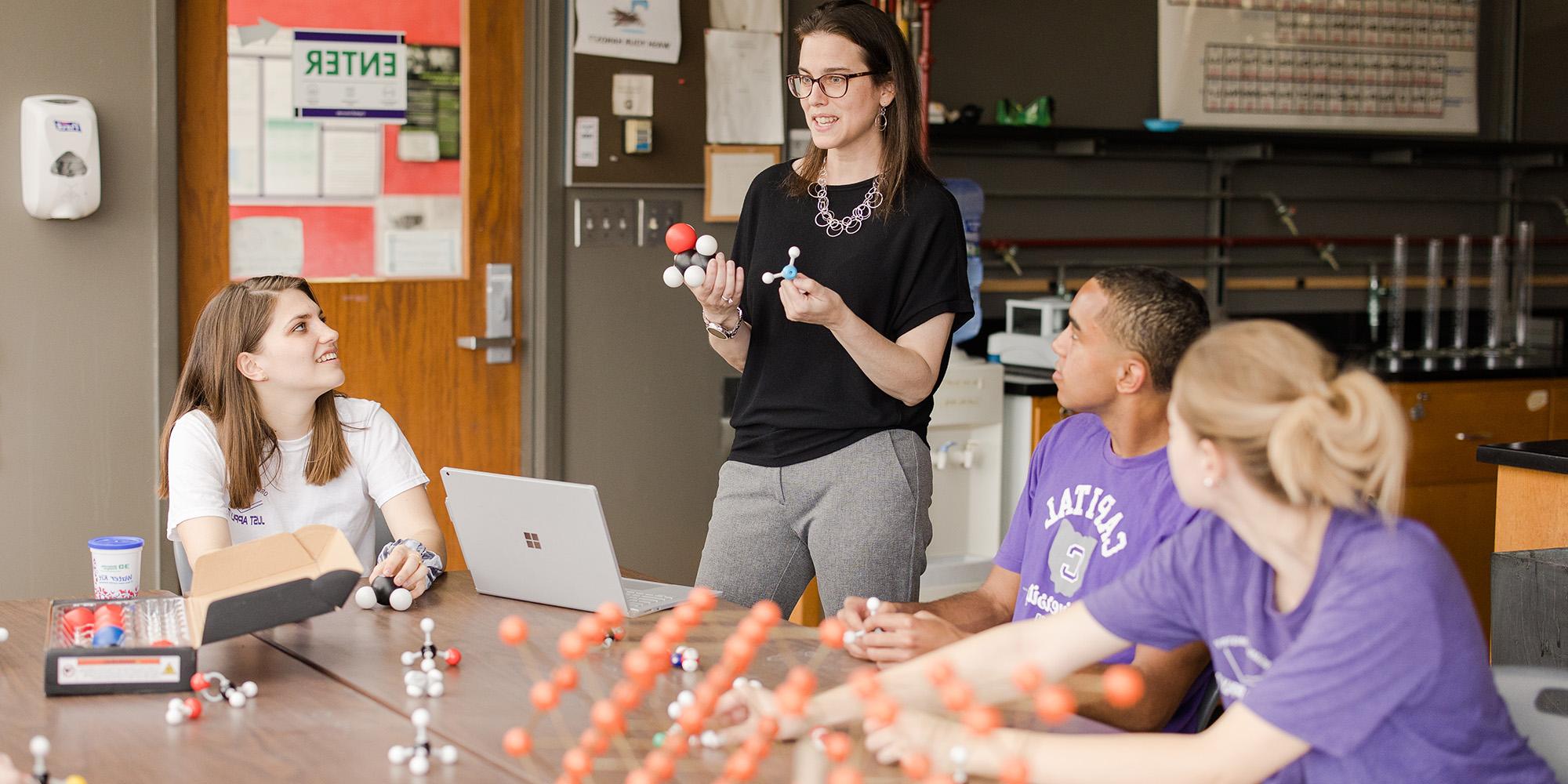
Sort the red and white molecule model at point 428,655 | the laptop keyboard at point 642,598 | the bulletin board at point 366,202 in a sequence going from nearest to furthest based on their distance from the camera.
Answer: the red and white molecule model at point 428,655, the laptop keyboard at point 642,598, the bulletin board at point 366,202

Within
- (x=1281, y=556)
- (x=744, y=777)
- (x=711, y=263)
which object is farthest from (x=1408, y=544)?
(x=711, y=263)

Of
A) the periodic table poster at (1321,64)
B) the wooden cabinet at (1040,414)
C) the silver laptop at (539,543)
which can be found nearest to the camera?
the silver laptop at (539,543)

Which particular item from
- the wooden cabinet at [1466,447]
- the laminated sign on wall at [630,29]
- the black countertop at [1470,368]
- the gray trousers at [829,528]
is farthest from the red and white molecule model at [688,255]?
the wooden cabinet at [1466,447]

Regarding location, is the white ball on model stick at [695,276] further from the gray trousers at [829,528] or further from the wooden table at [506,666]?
the wooden table at [506,666]

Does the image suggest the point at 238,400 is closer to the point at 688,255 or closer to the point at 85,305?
the point at 688,255

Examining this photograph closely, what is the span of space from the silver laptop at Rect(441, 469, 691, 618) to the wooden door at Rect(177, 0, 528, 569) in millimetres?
1753

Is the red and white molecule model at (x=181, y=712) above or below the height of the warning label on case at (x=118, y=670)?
below

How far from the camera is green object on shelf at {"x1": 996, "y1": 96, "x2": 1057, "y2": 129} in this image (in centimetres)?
482

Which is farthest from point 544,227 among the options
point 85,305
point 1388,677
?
point 1388,677

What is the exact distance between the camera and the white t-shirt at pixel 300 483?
2395mm

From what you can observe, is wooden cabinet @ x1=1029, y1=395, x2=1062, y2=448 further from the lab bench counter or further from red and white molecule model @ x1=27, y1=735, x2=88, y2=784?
red and white molecule model @ x1=27, y1=735, x2=88, y2=784

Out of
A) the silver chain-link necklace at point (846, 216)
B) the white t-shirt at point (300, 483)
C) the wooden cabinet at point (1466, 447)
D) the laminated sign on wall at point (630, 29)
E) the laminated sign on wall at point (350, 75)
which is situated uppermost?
the laminated sign on wall at point (630, 29)

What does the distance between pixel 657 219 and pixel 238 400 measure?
72.6 inches

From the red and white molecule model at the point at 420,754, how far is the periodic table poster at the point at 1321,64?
4207mm
